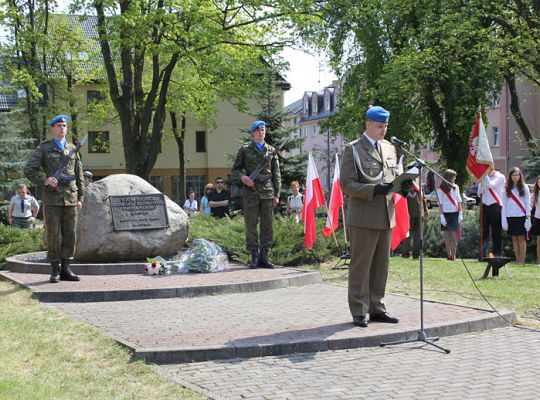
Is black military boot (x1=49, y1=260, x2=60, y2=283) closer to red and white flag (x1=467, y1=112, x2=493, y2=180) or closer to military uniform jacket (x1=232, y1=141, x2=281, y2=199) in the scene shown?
military uniform jacket (x1=232, y1=141, x2=281, y2=199)

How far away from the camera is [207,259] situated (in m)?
12.9

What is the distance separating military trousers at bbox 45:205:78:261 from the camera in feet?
36.9

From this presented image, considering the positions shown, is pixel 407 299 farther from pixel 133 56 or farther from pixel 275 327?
pixel 133 56

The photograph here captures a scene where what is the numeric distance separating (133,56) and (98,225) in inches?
503

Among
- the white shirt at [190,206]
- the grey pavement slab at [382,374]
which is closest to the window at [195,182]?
the white shirt at [190,206]

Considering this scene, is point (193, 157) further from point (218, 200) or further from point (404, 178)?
point (404, 178)

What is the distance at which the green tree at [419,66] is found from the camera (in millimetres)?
28875

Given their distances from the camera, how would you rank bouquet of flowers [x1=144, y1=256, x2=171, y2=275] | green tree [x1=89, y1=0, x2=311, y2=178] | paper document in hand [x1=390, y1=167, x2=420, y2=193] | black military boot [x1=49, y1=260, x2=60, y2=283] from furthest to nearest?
green tree [x1=89, y1=0, x2=311, y2=178], bouquet of flowers [x1=144, y1=256, x2=171, y2=275], black military boot [x1=49, y1=260, x2=60, y2=283], paper document in hand [x1=390, y1=167, x2=420, y2=193]

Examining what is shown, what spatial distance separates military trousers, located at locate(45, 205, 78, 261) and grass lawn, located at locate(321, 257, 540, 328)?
3.96 meters

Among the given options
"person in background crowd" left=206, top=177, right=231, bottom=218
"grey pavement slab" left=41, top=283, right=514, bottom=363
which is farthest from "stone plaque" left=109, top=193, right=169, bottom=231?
"person in background crowd" left=206, top=177, right=231, bottom=218

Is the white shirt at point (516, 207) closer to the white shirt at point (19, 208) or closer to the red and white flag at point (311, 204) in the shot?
the red and white flag at point (311, 204)

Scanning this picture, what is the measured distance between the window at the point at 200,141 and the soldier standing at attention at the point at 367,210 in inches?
2019

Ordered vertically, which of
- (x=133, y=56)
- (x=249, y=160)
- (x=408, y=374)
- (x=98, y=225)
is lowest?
(x=408, y=374)

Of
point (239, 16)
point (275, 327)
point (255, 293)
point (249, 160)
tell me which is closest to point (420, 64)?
point (239, 16)
